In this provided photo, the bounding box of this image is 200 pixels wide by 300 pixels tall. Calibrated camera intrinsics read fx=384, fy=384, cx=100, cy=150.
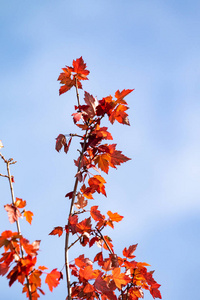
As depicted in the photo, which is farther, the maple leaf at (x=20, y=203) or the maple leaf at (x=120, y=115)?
the maple leaf at (x=120, y=115)

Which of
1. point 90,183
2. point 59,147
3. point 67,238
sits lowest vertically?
point 67,238

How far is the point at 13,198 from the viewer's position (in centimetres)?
228

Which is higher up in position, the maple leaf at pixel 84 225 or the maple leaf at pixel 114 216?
the maple leaf at pixel 114 216

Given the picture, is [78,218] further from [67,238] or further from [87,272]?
[87,272]

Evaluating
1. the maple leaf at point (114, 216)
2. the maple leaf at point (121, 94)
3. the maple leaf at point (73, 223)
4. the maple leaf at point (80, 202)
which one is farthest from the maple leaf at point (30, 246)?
the maple leaf at point (121, 94)

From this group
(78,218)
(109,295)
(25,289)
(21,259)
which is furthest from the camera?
(78,218)

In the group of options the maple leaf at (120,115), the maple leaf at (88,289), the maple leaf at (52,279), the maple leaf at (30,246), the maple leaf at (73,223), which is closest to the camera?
the maple leaf at (30,246)

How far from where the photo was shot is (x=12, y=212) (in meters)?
2.18

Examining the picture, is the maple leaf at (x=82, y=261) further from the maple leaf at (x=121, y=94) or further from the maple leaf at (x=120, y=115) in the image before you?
the maple leaf at (x=121, y=94)

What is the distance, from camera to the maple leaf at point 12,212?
216cm

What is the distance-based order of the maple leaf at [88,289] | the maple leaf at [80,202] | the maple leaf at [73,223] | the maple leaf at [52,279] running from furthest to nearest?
the maple leaf at [80,202], the maple leaf at [73,223], the maple leaf at [88,289], the maple leaf at [52,279]

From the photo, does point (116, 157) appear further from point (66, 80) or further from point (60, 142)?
point (66, 80)

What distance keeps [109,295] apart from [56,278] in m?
0.37

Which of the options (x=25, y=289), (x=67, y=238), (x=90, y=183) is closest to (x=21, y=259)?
(x=25, y=289)
